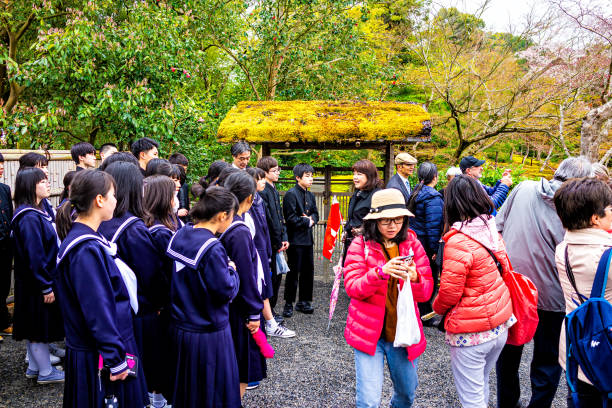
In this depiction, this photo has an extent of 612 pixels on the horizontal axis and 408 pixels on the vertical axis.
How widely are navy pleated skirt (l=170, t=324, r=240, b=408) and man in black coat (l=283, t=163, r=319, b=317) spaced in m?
3.14

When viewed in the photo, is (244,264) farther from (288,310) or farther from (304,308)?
(304,308)

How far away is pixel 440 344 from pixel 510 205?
223cm

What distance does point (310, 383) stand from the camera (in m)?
3.99

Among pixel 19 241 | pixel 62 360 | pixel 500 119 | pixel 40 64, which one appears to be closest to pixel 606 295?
pixel 19 241

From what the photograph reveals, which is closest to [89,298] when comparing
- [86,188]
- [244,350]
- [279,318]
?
[86,188]

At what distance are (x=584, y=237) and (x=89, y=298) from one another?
291 centimetres

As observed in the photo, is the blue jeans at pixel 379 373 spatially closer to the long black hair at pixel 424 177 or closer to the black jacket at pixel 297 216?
the long black hair at pixel 424 177

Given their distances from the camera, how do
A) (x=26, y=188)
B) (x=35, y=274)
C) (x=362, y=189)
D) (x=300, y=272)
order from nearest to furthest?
(x=35, y=274) < (x=26, y=188) < (x=362, y=189) < (x=300, y=272)

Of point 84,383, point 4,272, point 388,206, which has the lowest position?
point 4,272

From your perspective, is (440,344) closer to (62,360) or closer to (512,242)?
(512,242)

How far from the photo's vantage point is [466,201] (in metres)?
2.76

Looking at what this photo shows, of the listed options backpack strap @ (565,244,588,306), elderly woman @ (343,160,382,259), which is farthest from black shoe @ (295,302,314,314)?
backpack strap @ (565,244,588,306)

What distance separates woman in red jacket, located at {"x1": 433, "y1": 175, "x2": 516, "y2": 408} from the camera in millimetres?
2650

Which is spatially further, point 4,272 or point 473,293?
point 4,272
